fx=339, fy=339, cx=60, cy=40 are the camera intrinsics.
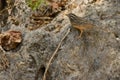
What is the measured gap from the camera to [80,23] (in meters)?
5.77

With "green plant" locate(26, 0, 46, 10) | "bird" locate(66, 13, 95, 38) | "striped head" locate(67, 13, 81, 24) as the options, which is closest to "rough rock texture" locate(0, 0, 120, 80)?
"bird" locate(66, 13, 95, 38)

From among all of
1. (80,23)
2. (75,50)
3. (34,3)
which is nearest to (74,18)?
(80,23)

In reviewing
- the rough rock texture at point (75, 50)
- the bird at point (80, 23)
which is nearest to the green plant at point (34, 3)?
the rough rock texture at point (75, 50)

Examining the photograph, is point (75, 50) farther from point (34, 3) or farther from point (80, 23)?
point (34, 3)

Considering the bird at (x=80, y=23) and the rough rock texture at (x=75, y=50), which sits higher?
the bird at (x=80, y=23)

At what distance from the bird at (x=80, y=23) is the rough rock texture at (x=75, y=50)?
92 millimetres

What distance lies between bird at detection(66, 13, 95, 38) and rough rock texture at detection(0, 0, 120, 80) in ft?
0.30

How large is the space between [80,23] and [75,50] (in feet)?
1.53

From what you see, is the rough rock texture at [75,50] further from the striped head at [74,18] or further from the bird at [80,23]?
the striped head at [74,18]

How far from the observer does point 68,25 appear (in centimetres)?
609

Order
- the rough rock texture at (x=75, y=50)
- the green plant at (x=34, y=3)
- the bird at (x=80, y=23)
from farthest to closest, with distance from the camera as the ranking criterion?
the green plant at (x=34, y=3), the bird at (x=80, y=23), the rough rock texture at (x=75, y=50)

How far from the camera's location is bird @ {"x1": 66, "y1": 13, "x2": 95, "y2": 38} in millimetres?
5749

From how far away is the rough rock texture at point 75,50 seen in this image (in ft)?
17.8

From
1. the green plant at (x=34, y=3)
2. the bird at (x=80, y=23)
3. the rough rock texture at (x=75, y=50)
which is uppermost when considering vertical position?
the green plant at (x=34, y=3)
